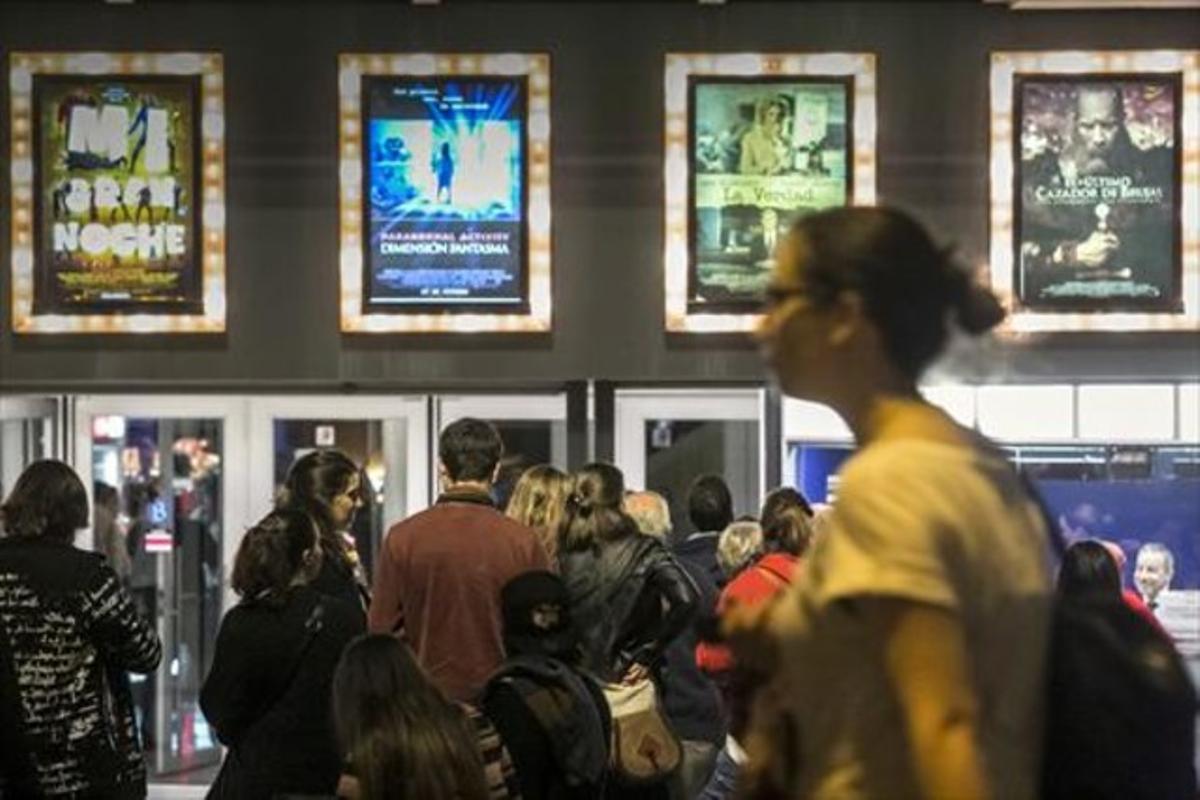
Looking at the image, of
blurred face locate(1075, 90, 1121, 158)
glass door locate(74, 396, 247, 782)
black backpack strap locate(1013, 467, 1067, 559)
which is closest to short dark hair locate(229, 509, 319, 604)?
black backpack strap locate(1013, 467, 1067, 559)

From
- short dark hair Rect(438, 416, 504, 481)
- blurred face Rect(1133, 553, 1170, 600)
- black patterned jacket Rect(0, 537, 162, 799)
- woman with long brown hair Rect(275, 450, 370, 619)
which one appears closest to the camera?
black patterned jacket Rect(0, 537, 162, 799)

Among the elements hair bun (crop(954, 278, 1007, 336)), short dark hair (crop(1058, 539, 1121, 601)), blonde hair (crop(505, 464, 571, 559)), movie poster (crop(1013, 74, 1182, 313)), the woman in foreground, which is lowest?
blonde hair (crop(505, 464, 571, 559))

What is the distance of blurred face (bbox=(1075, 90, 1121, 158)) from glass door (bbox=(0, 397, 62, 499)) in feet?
16.4

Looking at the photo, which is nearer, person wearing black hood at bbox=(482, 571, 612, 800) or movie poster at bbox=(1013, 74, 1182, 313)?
person wearing black hood at bbox=(482, 571, 612, 800)

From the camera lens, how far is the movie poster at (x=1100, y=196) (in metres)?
9.61

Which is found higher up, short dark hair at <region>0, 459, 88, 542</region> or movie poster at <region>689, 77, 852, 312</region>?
movie poster at <region>689, 77, 852, 312</region>

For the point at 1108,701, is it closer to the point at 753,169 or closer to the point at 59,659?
the point at 59,659

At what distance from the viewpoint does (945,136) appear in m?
9.73

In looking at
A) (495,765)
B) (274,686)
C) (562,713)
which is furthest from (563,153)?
(495,765)

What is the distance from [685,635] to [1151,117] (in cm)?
404

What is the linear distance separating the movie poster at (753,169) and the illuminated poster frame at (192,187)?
7.26ft

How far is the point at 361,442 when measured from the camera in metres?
9.90

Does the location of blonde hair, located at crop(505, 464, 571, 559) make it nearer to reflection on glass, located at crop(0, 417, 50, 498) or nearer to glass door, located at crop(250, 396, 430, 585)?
glass door, located at crop(250, 396, 430, 585)

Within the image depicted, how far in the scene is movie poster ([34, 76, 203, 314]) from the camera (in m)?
9.59
